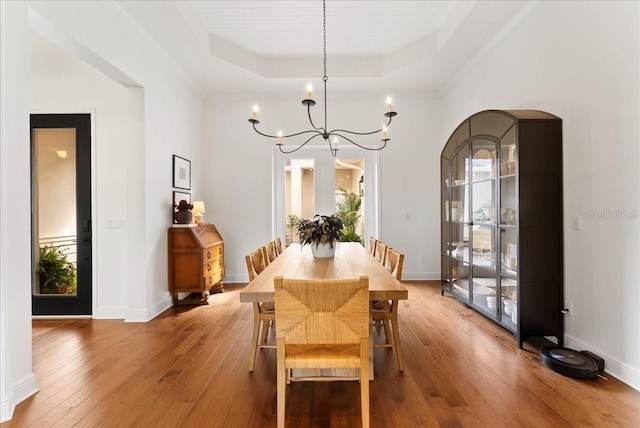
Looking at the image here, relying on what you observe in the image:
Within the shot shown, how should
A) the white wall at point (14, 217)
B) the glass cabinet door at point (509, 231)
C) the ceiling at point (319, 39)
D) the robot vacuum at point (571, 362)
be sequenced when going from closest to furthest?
1. the white wall at point (14, 217)
2. the robot vacuum at point (571, 362)
3. the glass cabinet door at point (509, 231)
4. the ceiling at point (319, 39)

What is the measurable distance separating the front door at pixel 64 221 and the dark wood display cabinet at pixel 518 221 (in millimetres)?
4267

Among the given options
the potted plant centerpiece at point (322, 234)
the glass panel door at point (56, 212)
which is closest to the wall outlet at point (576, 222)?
the potted plant centerpiece at point (322, 234)

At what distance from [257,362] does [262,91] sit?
13.4 feet

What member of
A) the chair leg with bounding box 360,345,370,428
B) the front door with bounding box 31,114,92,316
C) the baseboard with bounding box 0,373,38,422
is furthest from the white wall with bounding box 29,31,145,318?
the chair leg with bounding box 360,345,370,428

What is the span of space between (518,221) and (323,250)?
1.67 metres

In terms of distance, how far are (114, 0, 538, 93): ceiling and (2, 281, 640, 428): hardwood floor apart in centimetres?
313

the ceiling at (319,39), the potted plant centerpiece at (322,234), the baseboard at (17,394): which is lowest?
the baseboard at (17,394)

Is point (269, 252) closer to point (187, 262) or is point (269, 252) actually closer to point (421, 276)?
point (187, 262)

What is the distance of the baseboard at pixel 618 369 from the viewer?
205cm

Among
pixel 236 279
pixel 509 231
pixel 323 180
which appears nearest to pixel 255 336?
pixel 509 231

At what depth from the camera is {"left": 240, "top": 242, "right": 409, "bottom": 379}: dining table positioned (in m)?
1.74

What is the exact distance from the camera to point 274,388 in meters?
2.07

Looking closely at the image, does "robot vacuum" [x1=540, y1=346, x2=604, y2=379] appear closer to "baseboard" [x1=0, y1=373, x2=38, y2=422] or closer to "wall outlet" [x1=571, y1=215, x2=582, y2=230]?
"wall outlet" [x1=571, y1=215, x2=582, y2=230]

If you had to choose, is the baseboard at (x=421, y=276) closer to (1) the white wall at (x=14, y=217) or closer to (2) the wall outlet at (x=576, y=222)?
(2) the wall outlet at (x=576, y=222)
